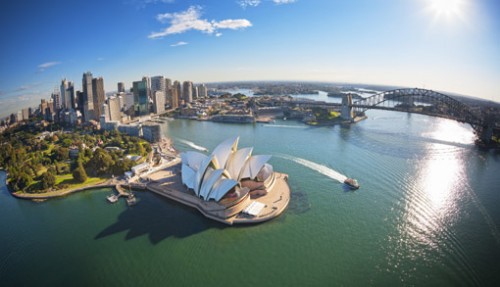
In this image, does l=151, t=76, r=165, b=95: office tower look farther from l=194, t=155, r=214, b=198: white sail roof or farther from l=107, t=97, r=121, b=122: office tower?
l=194, t=155, r=214, b=198: white sail roof

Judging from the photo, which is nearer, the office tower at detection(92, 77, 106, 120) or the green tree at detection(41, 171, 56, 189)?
the green tree at detection(41, 171, 56, 189)

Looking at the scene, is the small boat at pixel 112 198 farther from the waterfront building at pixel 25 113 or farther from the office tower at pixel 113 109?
the waterfront building at pixel 25 113

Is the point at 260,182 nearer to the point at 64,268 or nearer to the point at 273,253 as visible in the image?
the point at 273,253

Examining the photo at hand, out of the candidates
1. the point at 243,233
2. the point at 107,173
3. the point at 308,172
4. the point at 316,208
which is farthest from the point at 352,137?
the point at 107,173

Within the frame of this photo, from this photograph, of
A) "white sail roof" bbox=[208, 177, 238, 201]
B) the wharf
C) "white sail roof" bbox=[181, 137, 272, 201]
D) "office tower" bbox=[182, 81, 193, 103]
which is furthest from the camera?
"office tower" bbox=[182, 81, 193, 103]

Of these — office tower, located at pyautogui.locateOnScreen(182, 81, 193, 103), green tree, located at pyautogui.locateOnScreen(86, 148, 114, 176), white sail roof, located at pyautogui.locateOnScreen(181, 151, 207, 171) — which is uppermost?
office tower, located at pyautogui.locateOnScreen(182, 81, 193, 103)

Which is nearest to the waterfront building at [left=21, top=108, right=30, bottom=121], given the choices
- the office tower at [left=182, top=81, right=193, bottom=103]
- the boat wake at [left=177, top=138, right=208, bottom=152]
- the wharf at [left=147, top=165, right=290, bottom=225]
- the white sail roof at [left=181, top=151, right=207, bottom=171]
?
the office tower at [left=182, top=81, right=193, bottom=103]

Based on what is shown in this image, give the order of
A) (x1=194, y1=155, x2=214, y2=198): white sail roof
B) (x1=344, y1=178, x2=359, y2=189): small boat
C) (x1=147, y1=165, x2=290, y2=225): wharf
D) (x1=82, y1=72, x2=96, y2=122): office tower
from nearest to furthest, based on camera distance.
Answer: (x1=147, y1=165, x2=290, y2=225): wharf, (x1=194, y1=155, x2=214, y2=198): white sail roof, (x1=344, y1=178, x2=359, y2=189): small boat, (x1=82, y1=72, x2=96, y2=122): office tower
